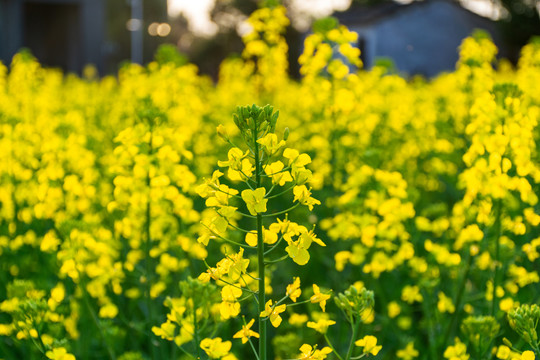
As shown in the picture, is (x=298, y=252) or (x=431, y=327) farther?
(x=431, y=327)

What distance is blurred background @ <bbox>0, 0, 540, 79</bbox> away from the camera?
18.2 meters

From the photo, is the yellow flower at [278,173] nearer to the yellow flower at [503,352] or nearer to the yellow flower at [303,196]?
the yellow flower at [303,196]

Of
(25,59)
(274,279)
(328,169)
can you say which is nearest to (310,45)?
(328,169)

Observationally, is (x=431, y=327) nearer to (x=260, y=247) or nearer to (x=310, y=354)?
(x=310, y=354)

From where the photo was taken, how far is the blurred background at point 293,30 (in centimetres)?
1825

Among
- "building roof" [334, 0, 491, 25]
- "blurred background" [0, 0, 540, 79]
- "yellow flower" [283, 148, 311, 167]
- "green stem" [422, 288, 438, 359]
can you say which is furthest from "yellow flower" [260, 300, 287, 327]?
"building roof" [334, 0, 491, 25]

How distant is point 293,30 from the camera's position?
28.8m

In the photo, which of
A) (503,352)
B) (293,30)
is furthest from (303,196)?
(293,30)

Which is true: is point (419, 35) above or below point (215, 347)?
above

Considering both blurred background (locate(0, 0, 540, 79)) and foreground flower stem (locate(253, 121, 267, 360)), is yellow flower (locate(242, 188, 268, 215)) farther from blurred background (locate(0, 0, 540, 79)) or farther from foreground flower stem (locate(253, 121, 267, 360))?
blurred background (locate(0, 0, 540, 79))

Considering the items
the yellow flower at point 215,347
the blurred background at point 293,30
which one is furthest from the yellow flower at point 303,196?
the blurred background at point 293,30

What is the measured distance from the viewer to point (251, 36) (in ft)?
19.4

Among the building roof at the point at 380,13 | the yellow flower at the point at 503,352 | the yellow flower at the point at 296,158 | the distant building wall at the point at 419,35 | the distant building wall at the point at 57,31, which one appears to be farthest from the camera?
the building roof at the point at 380,13

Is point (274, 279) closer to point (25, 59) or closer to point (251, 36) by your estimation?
point (251, 36)
